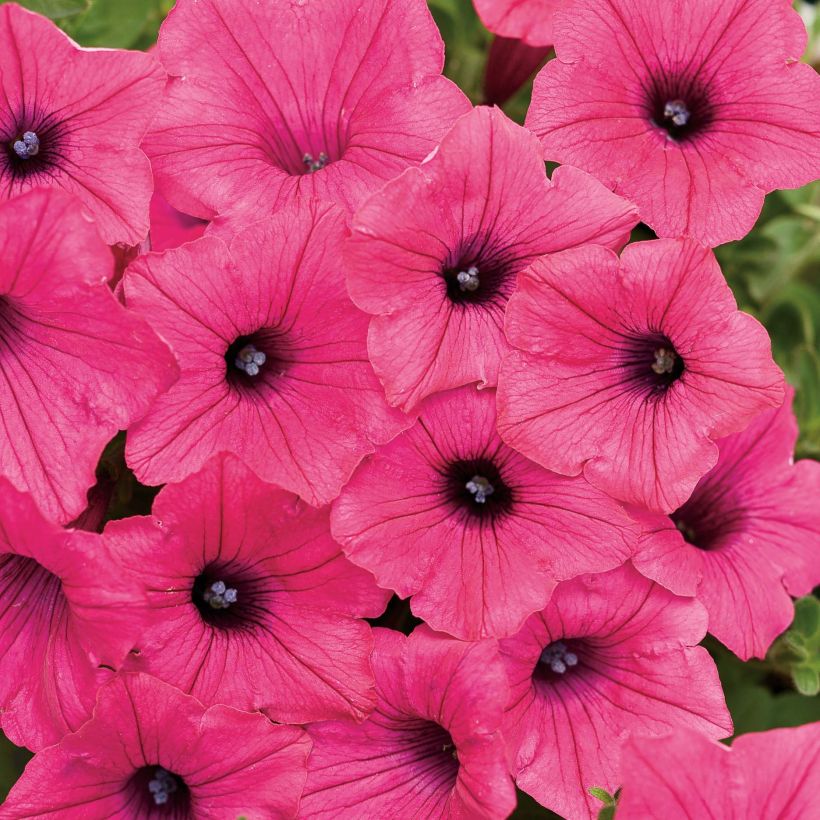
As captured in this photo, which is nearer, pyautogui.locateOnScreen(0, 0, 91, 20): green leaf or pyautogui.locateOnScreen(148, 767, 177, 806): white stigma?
pyautogui.locateOnScreen(148, 767, 177, 806): white stigma

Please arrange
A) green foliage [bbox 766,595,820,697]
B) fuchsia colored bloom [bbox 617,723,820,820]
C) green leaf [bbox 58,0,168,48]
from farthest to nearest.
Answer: green leaf [bbox 58,0,168,48] → green foliage [bbox 766,595,820,697] → fuchsia colored bloom [bbox 617,723,820,820]

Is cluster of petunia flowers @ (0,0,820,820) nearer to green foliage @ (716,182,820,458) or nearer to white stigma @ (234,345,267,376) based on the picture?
white stigma @ (234,345,267,376)

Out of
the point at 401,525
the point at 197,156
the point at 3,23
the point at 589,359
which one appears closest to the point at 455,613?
the point at 401,525

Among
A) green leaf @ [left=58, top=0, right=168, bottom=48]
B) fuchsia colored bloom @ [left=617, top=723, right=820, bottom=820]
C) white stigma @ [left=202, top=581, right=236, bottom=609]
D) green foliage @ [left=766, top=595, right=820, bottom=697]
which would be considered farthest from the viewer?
green leaf @ [left=58, top=0, right=168, bottom=48]

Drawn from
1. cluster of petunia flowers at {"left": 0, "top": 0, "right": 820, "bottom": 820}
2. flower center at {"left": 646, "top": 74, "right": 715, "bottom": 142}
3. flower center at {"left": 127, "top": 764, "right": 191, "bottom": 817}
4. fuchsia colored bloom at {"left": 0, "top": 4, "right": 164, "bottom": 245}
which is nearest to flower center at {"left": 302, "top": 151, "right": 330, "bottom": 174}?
cluster of petunia flowers at {"left": 0, "top": 0, "right": 820, "bottom": 820}

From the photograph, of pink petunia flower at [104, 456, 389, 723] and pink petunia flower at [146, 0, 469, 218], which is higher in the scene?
pink petunia flower at [146, 0, 469, 218]

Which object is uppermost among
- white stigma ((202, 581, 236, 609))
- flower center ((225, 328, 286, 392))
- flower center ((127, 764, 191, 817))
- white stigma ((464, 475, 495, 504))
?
flower center ((225, 328, 286, 392))

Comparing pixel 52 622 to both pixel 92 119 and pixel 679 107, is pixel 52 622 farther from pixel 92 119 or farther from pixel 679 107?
pixel 679 107
